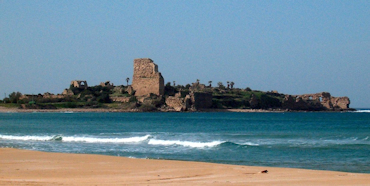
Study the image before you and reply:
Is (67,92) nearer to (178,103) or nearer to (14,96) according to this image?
(14,96)

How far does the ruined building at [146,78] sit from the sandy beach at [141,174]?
7898 centimetres

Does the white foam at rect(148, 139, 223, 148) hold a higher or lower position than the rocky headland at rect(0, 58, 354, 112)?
lower

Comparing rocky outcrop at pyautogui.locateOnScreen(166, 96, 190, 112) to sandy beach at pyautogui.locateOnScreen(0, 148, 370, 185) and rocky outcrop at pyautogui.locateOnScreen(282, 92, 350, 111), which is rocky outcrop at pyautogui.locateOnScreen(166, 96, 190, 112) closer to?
rocky outcrop at pyautogui.locateOnScreen(282, 92, 350, 111)

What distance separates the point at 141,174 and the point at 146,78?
85.6m

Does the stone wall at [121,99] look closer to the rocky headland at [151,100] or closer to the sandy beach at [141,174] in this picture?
the rocky headland at [151,100]

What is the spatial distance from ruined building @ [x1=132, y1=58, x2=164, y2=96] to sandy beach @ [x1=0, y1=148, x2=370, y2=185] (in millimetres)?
78982

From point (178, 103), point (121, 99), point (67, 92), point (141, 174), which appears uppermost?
point (67, 92)

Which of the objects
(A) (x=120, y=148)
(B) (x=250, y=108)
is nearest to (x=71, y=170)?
(A) (x=120, y=148)

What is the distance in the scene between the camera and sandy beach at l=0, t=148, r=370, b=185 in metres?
10.3

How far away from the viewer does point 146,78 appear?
9700 centimetres

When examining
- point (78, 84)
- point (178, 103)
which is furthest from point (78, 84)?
point (178, 103)

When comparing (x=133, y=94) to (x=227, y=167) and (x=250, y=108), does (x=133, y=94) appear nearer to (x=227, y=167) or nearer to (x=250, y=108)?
(x=250, y=108)

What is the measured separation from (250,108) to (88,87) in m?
39.1

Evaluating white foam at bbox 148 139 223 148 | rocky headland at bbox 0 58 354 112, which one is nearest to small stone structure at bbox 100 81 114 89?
rocky headland at bbox 0 58 354 112
